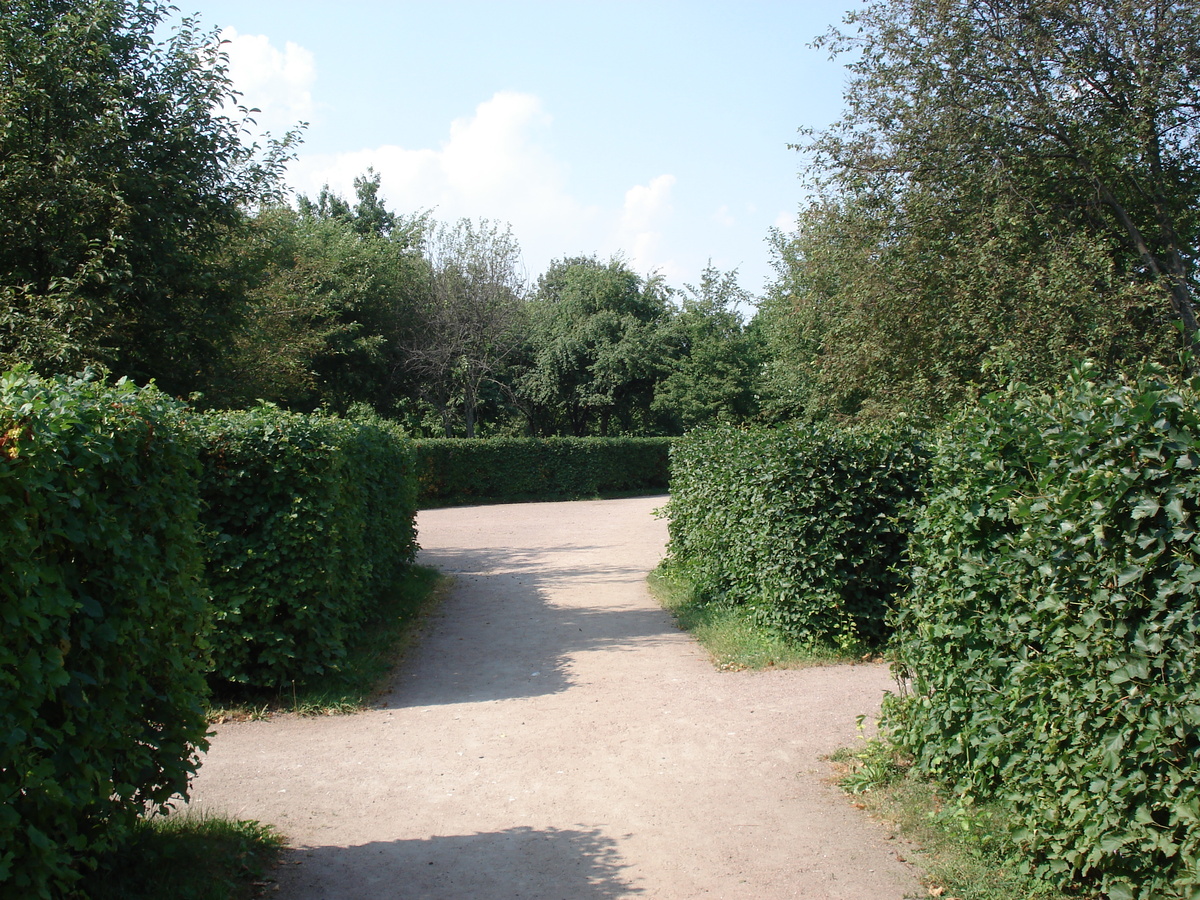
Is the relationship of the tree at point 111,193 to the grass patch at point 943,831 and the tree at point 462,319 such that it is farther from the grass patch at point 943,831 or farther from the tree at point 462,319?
the tree at point 462,319

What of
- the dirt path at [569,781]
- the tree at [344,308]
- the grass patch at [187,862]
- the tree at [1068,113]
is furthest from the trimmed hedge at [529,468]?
the grass patch at [187,862]

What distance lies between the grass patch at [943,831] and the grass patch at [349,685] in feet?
12.9

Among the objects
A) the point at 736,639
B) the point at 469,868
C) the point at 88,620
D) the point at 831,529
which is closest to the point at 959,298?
the point at 831,529

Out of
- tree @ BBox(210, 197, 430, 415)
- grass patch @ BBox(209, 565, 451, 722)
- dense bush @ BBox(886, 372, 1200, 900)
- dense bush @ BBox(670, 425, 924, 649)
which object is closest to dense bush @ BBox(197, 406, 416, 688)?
grass patch @ BBox(209, 565, 451, 722)

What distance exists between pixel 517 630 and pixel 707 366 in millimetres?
30028

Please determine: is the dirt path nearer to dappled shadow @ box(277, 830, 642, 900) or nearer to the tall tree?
dappled shadow @ box(277, 830, 642, 900)

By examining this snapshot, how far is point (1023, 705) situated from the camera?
3.65m

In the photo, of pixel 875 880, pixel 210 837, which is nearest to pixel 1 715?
pixel 210 837

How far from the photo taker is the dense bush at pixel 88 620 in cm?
268

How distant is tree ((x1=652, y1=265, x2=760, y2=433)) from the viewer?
38062mm

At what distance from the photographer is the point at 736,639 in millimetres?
8320

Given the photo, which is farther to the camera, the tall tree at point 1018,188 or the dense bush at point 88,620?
the tall tree at point 1018,188

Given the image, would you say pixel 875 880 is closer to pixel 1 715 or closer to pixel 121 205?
pixel 1 715

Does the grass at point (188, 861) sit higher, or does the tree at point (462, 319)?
the tree at point (462, 319)
